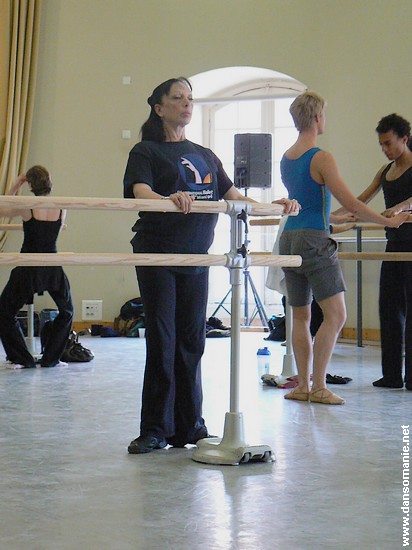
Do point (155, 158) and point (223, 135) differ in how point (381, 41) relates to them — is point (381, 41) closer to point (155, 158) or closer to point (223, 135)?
point (223, 135)

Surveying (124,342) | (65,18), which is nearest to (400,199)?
(124,342)

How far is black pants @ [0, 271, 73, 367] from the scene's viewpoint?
5781 millimetres

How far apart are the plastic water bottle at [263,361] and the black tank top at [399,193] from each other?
121 centimetres

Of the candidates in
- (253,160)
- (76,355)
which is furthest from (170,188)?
(253,160)

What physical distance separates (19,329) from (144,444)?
2920mm

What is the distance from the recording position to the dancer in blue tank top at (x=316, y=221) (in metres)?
4.04

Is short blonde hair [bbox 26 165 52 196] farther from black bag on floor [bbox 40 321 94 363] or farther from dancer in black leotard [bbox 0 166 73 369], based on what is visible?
black bag on floor [bbox 40 321 94 363]

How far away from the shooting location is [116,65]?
346 inches

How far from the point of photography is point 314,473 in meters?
2.82

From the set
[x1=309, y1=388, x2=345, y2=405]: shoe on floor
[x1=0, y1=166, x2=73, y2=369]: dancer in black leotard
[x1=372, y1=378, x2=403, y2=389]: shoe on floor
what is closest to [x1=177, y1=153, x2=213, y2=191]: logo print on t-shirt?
[x1=309, y1=388, x2=345, y2=405]: shoe on floor

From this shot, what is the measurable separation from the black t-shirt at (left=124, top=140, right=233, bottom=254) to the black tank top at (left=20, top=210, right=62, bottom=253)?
2.69 metres

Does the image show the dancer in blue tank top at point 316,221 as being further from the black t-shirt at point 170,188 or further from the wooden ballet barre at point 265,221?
the black t-shirt at point 170,188

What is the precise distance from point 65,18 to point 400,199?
5150mm

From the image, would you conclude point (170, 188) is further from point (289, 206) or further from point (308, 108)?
point (308, 108)
